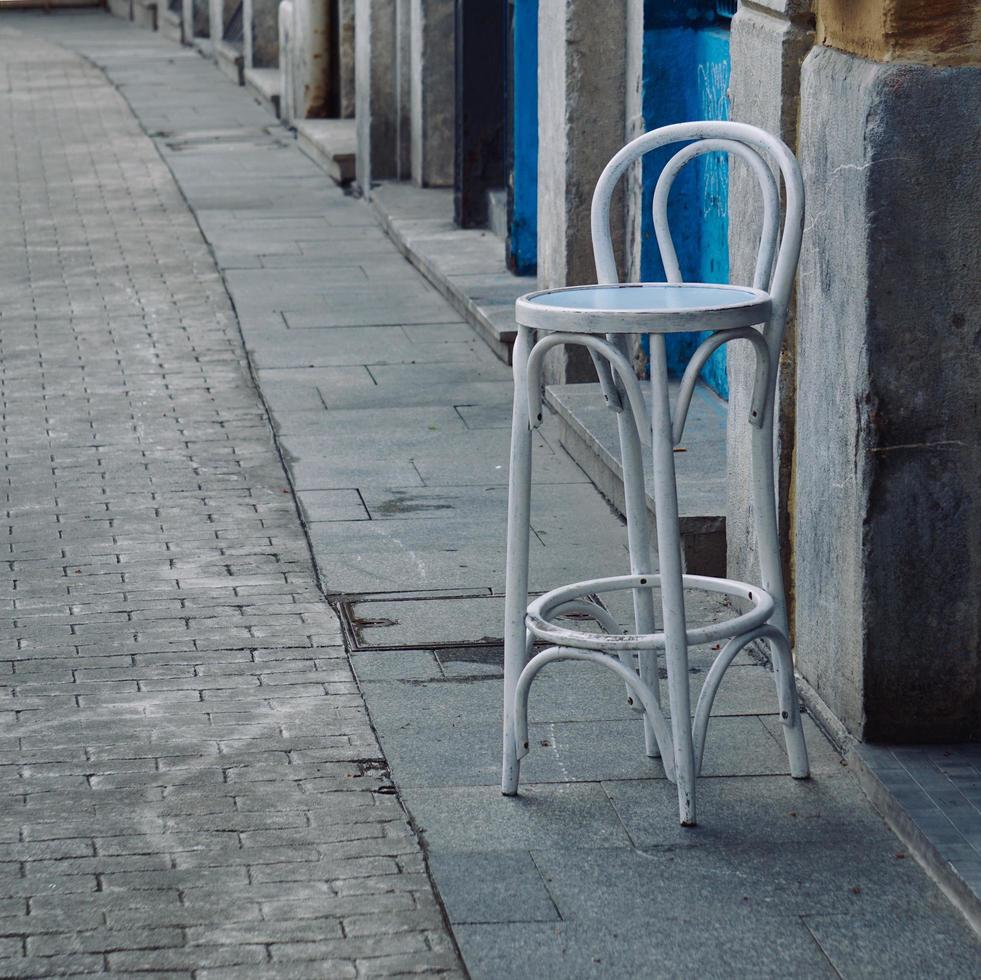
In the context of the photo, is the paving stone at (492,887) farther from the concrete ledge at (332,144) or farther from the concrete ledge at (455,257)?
the concrete ledge at (332,144)

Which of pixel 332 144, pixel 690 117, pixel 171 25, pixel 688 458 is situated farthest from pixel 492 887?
pixel 171 25

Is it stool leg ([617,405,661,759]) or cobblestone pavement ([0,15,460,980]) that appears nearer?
cobblestone pavement ([0,15,460,980])

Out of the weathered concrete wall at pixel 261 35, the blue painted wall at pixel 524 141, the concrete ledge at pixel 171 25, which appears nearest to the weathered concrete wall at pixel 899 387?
the blue painted wall at pixel 524 141

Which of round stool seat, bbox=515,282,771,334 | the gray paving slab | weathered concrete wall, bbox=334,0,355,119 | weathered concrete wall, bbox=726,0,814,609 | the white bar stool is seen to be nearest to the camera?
the gray paving slab

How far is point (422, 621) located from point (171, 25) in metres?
25.9

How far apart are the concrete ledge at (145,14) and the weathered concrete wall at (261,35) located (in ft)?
32.2

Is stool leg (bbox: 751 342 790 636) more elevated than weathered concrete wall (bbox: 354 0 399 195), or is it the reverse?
weathered concrete wall (bbox: 354 0 399 195)

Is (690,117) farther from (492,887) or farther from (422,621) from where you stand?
(492,887)

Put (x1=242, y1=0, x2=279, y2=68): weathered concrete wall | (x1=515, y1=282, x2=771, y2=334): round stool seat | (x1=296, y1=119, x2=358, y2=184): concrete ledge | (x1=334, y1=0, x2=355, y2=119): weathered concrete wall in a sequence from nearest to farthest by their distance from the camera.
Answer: (x1=515, y1=282, x2=771, y2=334): round stool seat
(x1=296, y1=119, x2=358, y2=184): concrete ledge
(x1=334, y1=0, x2=355, y2=119): weathered concrete wall
(x1=242, y1=0, x2=279, y2=68): weathered concrete wall

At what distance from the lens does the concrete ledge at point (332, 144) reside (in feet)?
48.6

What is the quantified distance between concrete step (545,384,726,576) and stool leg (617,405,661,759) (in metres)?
1.30

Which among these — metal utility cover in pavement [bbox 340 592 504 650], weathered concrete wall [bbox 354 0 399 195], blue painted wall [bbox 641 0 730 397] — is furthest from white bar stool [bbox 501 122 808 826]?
weathered concrete wall [bbox 354 0 399 195]

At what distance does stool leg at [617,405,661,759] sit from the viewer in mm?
4262

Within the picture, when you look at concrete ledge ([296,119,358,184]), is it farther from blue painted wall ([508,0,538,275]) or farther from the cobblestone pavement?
the cobblestone pavement
